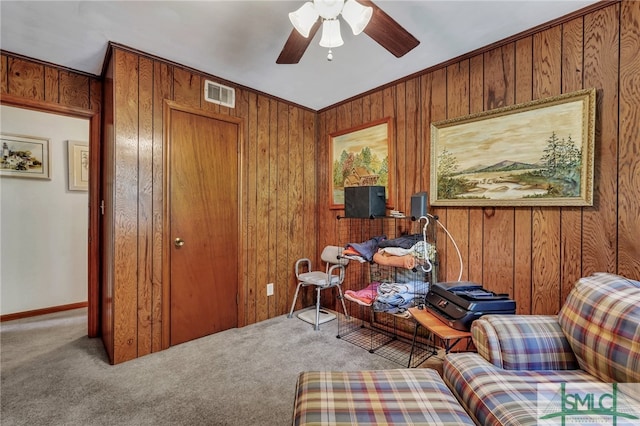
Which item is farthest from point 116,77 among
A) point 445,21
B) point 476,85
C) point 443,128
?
point 476,85

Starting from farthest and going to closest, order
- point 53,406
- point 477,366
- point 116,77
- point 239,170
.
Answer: point 239,170
point 116,77
point 53,406
point 477,366

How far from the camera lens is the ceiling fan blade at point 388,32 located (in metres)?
1.39

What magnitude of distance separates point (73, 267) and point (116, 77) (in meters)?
2.57

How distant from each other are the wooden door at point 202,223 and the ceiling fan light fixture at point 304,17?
1460mm

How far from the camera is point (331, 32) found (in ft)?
4.94

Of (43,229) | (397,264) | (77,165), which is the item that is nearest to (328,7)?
(397,264)

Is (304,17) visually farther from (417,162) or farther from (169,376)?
(169,376)

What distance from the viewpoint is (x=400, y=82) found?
2.64 m

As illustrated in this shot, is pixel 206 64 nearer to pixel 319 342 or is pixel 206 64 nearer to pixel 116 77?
pixel 116 77

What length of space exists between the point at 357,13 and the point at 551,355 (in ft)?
6.19

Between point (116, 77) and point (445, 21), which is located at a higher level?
point (445, 21)

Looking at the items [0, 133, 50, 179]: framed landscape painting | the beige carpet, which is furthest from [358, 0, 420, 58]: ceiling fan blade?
[0, 133, 50, 179]: framed landscape painting

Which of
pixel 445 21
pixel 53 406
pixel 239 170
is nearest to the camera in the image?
pixel 53 406

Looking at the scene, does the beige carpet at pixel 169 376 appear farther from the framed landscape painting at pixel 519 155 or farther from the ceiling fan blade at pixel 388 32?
the ceiling fan blade at pixel 388 32
